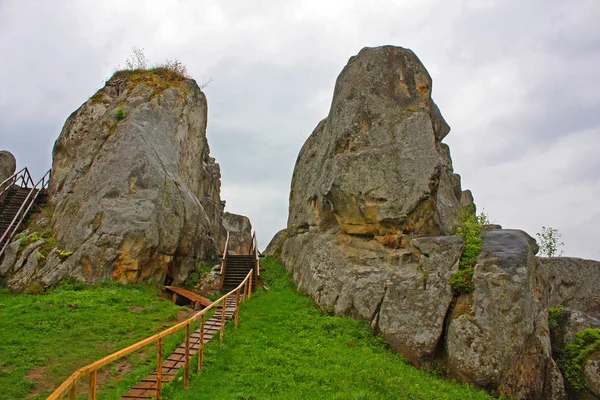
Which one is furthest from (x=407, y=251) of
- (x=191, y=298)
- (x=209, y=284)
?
(x=209, y=284)

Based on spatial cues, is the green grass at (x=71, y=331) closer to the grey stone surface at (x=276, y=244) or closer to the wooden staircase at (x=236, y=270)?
the wooden staircase at (x=236, y=270)

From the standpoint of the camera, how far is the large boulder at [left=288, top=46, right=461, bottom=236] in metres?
18.0

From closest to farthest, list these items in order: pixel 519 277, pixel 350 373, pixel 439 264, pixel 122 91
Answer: pixel 350 373 → pixel 519 277 → pixel 439 264 → pixel 122 91

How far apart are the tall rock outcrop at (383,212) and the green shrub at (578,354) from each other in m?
4.05

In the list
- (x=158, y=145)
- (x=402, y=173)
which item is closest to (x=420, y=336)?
(x=402, y=173)

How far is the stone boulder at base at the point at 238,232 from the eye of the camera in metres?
44.7

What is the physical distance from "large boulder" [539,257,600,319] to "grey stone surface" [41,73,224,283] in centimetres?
1873

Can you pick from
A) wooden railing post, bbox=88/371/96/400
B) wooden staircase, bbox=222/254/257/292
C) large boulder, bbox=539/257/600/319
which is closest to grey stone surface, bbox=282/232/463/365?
wooden staircase, bbox=222/254/257/292

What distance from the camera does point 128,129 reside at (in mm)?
23047

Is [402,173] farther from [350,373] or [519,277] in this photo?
[350,373]

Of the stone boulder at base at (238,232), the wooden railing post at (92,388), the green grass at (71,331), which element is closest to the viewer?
the wooden railing post at (92,388)

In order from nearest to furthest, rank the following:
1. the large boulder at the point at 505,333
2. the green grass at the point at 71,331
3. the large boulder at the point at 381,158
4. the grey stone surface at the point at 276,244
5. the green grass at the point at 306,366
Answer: the green grass at the point at 306,366, the green grass at the point at 71,331, the large boulder at the point at 505,333, the large boulder at the point at 381,158, the grey stone surface at the point at 276,244

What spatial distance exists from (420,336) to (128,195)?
14.1 m

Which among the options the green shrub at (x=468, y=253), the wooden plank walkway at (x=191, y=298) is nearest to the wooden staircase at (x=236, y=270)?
the wooden plank walkway at (x=191, y=298)
